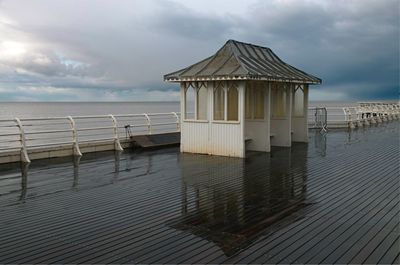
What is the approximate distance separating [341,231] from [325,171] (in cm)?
407

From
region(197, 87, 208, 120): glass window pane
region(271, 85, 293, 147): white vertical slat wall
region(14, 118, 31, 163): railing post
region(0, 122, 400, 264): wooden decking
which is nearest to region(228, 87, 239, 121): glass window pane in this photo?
region(197, 87, 208, 120): glass window pane

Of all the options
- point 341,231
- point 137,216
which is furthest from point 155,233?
point 341,231

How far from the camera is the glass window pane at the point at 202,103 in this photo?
11.0 metres

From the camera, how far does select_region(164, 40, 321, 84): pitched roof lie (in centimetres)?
→ 1004

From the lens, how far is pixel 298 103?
556 inches

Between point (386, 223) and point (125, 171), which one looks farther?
point (125, 171)

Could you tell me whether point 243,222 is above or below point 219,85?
below

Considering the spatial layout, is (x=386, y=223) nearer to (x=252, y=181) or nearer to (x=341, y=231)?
(x=341, y=231)

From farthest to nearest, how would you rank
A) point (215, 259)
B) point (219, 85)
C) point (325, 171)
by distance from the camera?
point (219, 85)
point (325, 171)
point (215, 259)

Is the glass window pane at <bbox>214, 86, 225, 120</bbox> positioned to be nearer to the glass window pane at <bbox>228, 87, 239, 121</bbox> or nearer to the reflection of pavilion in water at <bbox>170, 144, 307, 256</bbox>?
the glass window pane at <bbox>228, 87, 239, 121</bbox>

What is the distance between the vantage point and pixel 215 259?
387 cm

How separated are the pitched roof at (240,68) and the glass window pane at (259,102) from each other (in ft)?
2.69

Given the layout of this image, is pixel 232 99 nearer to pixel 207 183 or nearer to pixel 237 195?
pixel 207 183

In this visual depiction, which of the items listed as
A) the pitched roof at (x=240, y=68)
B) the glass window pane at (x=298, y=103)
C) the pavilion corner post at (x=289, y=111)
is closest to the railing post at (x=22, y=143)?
the pitched roof at (x=240, y=68)
